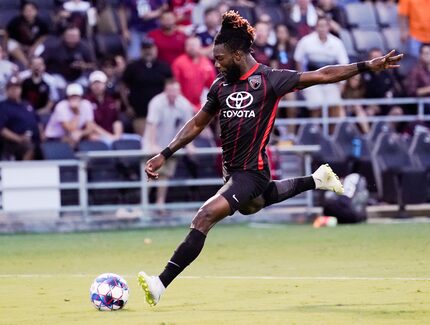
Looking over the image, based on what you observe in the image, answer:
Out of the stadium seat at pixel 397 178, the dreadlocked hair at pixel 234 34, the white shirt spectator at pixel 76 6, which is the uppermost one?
the white shirt spectator at pixel 76 6

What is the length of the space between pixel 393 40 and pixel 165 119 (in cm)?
725

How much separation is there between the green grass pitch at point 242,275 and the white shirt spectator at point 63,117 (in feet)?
6.42

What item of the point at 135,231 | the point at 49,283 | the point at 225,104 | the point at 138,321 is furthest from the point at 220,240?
the point at 138,321

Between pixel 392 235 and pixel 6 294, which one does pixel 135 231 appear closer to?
pixel 392 235

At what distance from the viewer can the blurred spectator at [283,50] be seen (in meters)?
23.2

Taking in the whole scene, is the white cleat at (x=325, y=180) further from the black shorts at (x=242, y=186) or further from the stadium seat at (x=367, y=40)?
the stadium seat at (x=367, y=40)

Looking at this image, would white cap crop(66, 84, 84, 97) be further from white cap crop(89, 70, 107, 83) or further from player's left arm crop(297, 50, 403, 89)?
player's left arm crop(297, 50, 403, 89)

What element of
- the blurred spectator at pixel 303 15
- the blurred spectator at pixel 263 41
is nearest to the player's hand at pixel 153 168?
the blurred spectator at pixel 263 41

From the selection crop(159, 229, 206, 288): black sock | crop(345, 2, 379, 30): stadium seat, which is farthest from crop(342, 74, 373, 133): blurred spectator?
crop(159, 229, 206, 288): black sock

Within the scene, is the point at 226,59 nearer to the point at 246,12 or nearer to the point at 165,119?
the point at 165,119

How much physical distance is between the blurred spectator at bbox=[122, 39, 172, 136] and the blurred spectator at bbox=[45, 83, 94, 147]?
1159 millimetres

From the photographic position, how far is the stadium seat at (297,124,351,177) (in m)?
22.3

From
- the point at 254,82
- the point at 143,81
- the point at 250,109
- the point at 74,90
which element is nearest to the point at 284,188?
the point at 250,109

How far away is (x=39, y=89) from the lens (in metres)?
21.4
